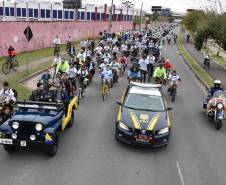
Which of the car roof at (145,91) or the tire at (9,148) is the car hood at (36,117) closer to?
the tire at (9,148)

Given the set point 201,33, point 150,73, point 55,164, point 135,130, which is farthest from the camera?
point 201,33

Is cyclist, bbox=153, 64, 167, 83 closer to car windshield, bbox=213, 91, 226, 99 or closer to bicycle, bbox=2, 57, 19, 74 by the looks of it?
car windshield, bbox=213, 91, 226, 99

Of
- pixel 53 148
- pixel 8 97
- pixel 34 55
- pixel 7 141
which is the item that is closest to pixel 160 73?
pixel 8 97

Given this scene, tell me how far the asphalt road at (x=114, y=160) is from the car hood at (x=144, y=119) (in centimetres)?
78

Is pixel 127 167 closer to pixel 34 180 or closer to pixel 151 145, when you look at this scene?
pixel 151 145

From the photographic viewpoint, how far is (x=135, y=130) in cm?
1082

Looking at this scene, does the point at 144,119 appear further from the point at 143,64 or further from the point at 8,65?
the point at 8,65

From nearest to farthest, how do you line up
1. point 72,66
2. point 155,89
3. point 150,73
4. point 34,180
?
1. point 34,180
2. point 155,89
3. point 72,66
4. point 150,73

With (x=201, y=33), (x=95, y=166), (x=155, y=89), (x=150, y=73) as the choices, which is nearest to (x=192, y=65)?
(x=201, y=33)

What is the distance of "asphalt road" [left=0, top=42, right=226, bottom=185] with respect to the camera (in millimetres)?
8953

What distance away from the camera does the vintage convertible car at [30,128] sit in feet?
31.3

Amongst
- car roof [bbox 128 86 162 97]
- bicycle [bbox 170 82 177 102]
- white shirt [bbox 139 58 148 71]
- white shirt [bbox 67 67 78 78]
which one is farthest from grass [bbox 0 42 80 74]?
car roof [bbox 128 86 162 97]

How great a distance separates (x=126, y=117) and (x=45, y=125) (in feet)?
9.39

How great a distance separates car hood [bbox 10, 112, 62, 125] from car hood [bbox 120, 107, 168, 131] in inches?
87.5
